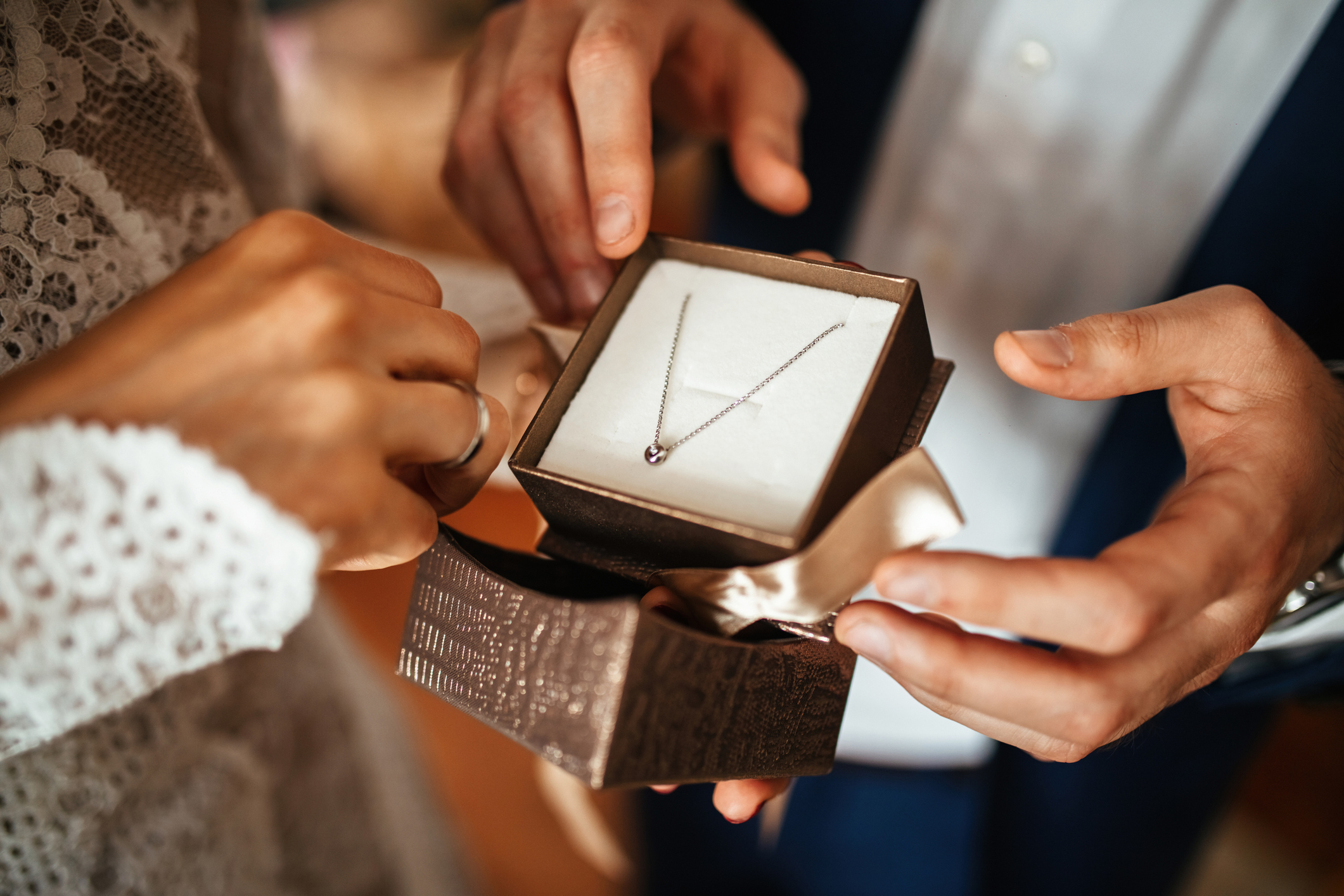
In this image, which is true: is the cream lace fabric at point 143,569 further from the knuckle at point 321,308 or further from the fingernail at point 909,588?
the fingernail at point 909,588

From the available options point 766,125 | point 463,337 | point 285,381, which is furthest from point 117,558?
point 766,125

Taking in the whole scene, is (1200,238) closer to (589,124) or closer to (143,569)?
(589,124)

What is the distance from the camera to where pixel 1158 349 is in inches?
19.6

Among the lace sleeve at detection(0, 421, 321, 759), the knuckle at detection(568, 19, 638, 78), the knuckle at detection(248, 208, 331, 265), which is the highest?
the knuckle at detection(568, 19, 638, 78)

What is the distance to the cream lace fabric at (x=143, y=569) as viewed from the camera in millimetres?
381

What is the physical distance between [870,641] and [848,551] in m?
0.06

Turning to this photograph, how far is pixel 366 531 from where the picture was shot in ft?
1.39

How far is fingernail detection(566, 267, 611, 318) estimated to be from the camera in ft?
2.39

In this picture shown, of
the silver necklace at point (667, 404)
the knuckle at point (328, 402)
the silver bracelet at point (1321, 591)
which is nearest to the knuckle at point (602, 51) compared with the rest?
the silver necklace at point (667, 404)

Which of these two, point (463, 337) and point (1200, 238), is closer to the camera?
point (463, 337)

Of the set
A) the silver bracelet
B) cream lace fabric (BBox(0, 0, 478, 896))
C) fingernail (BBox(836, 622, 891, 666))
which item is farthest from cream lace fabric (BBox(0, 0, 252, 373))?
the silver bracelet

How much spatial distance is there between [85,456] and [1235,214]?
0.93 metres

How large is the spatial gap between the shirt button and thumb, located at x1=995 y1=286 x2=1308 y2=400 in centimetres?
37

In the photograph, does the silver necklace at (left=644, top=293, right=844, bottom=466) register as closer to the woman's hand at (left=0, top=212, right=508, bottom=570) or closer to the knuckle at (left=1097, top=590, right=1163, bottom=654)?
the woman's hand at (left=0, top=212, right=508, bottom=570)
